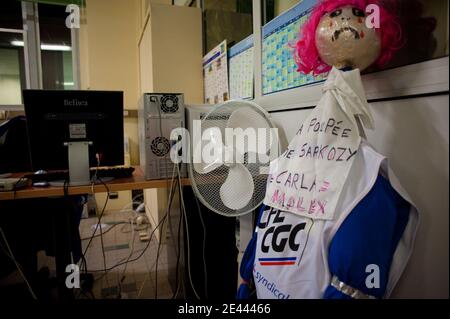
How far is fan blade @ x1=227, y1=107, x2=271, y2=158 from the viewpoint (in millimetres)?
1124

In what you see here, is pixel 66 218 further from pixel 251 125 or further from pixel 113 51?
pixel 113 51

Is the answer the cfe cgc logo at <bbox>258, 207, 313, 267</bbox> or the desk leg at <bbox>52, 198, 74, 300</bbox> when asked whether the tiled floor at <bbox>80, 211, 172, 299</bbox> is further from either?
the cfe cgc logo at <bbox>258, 207, 313, 267</bbox>

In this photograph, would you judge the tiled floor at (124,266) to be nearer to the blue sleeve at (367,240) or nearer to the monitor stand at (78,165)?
the monitor stand at (78,165)

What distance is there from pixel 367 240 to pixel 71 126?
1290mm

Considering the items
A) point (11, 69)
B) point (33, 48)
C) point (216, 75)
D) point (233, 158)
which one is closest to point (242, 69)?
point (216, 75)

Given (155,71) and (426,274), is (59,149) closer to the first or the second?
(155,71)

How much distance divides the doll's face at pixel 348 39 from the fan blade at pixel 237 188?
0.48 metres

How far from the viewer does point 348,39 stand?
0.72 metres

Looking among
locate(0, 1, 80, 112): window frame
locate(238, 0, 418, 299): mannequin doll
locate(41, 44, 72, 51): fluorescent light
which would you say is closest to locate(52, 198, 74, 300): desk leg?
locate(238, 0, 418, 299): mannequin doll

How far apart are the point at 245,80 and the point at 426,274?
4.36 feet

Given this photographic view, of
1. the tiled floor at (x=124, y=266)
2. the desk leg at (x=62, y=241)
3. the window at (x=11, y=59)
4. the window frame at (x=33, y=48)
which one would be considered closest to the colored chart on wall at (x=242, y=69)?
the desk leg at (x=62, y=241)

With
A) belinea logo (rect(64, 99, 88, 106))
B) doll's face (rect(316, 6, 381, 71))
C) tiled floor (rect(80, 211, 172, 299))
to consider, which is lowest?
tiled floor (rect(80, 211, 172, 299))
